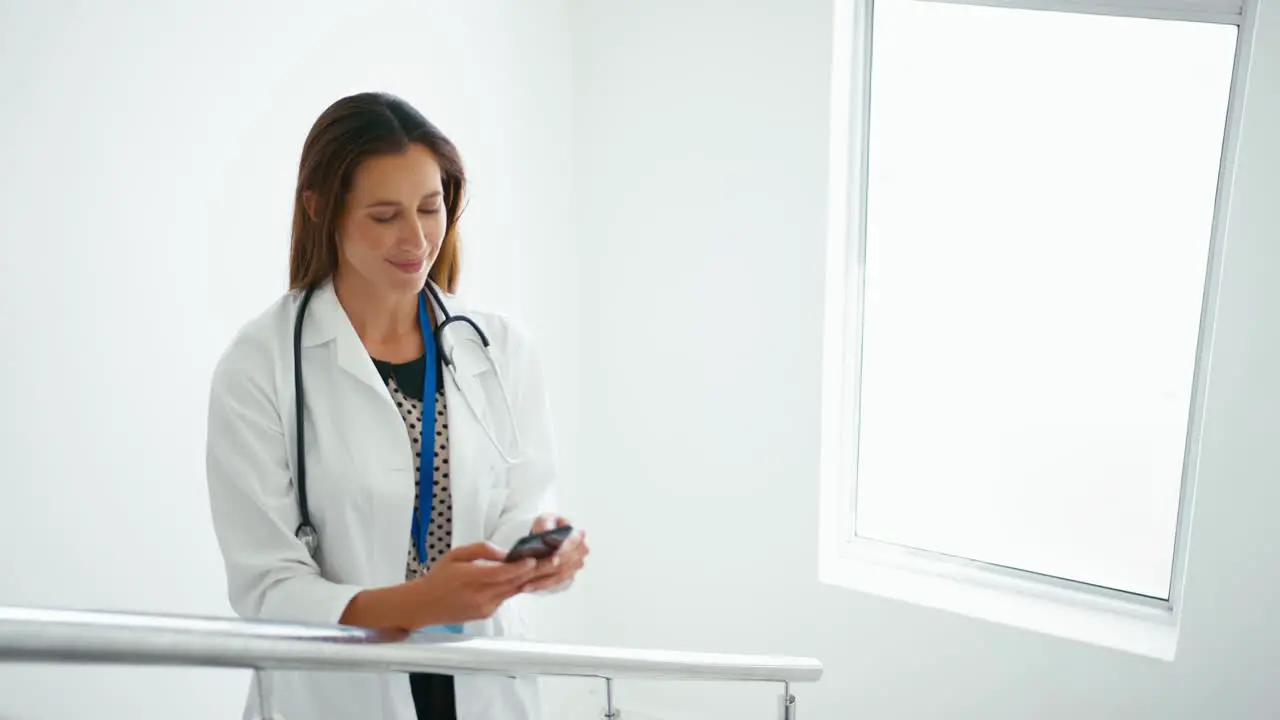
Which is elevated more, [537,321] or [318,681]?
[537,321]

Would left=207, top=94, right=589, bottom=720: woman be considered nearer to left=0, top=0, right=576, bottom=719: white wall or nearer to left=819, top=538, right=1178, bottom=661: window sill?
left=0, top=0, right=576, bottom=719: white wall

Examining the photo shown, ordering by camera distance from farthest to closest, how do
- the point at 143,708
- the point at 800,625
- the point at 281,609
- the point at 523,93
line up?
the point at 800,625, the point at 523,93, the point at 143,708, the point at 281,609

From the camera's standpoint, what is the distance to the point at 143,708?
211 cm

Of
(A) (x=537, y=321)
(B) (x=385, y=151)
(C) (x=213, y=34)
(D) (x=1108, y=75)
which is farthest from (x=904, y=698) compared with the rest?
(C) (x=213, y=34)

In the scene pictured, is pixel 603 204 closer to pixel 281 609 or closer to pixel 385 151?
pixel 385 151

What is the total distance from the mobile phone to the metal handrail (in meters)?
0.13

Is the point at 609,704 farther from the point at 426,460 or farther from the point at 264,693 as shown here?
the point at 264,693

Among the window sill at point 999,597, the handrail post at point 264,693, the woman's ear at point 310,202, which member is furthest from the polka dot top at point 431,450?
the window sill at point 999,597

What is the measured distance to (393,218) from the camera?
5.17 feet

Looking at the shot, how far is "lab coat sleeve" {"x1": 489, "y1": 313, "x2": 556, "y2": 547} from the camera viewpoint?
5.85 feet

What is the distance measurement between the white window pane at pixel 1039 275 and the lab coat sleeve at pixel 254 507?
2091 mm

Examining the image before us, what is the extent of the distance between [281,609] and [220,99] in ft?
3.79

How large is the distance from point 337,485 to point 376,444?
88 millimetres

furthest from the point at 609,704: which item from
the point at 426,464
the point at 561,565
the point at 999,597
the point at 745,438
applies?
the point at 999,597
